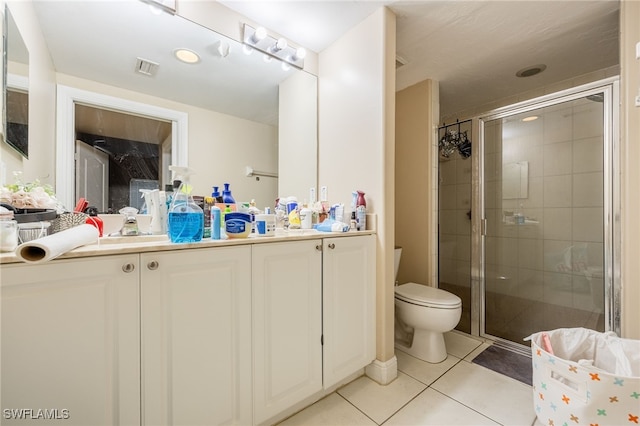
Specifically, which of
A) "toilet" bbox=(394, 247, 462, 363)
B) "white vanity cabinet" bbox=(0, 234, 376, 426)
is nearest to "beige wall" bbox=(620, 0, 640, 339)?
"toilet" bbox=(394, 247, 462, 363)

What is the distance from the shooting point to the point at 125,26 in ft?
4.23

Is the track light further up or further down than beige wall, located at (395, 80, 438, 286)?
further up

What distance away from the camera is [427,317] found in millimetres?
1715

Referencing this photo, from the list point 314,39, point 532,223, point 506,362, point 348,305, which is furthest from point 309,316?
point 532,223

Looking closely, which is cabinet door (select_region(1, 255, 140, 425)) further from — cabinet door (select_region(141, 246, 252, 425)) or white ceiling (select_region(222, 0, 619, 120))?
white ceiling (select_region(222, 0, 619, 120))

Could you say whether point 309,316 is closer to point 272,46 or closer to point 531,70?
point 272,46

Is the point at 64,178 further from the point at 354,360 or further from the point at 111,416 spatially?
the point at 354,360

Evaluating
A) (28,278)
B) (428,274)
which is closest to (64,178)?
(28,278)

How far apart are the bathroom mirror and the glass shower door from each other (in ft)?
9.23

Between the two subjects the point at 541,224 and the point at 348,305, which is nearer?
the point at 348,305

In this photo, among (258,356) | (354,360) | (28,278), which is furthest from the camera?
(354,360)

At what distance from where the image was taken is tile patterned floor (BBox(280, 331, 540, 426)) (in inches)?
49.2

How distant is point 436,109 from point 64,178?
2.59 m

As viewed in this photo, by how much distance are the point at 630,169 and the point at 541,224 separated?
1079 millimetres
